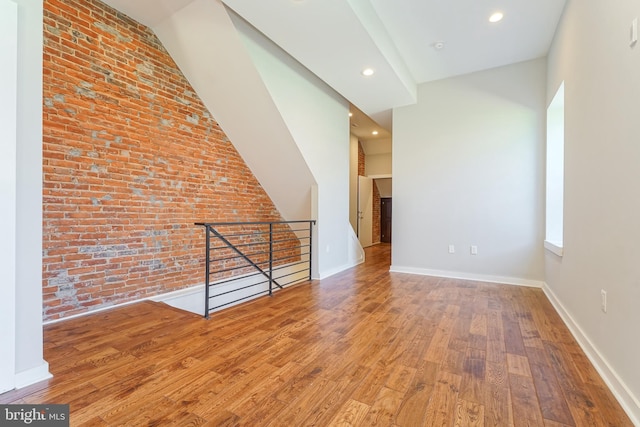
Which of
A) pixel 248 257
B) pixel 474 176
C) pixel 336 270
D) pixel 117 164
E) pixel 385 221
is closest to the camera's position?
pixel 117 164

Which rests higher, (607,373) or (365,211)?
(365,211)

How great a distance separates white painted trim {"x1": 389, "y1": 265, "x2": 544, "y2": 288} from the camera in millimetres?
3889

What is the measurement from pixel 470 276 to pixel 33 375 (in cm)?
462

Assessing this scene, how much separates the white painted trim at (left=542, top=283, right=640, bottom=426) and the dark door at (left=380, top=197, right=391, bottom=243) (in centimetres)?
640

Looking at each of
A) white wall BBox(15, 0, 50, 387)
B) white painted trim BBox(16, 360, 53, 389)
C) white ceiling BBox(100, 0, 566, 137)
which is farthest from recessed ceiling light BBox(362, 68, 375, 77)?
white painted trim BBox(16, 360, 53, 389)

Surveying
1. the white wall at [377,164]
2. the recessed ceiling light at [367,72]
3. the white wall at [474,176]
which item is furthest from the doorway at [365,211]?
the recessed ceiling light at [367,72]

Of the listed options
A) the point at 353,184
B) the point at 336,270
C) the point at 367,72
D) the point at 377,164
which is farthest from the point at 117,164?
the point at 377,164

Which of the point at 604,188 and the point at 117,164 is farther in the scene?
the point at 117,164

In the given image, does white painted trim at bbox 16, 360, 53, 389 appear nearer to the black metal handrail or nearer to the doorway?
the black metal handrail

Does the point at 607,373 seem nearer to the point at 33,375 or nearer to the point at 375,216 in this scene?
the point at 33,375

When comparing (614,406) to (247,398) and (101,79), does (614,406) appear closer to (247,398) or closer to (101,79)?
(247,398)

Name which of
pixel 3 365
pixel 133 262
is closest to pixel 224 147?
pixel 133 262

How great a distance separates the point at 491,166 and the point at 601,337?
9.00 ft

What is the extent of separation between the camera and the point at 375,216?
8.68 metres
